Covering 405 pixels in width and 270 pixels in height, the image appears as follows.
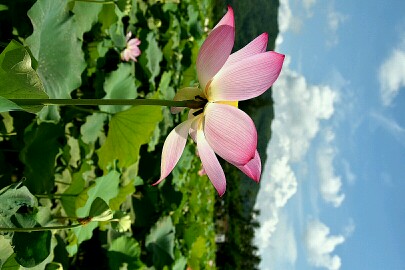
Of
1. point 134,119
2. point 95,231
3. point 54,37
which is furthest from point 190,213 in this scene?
point 54,37

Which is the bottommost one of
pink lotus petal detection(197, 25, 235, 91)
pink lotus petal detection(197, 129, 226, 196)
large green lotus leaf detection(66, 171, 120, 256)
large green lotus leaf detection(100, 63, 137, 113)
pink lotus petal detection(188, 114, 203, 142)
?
large green lotus leaf detection(66, 171, 120, 256)

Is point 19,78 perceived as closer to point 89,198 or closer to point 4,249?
point 4,249

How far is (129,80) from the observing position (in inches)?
76.0

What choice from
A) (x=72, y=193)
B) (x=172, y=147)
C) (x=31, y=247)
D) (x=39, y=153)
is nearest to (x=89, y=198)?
(x=72, y=193)

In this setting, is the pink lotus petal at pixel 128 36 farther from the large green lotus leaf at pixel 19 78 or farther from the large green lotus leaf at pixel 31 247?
the large green lotus leaf at pixel 19 78

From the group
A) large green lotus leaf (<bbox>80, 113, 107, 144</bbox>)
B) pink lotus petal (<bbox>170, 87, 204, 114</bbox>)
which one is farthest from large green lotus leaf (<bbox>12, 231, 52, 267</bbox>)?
large green lotus leaf (<bbox>80, 113, 107, 144</bbox>)

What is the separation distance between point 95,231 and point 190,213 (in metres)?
1.76

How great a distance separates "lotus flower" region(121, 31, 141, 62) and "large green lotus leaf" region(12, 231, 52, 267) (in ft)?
3.63

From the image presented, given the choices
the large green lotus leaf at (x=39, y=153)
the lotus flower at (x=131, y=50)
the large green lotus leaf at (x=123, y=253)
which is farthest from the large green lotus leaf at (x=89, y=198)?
the lotus flower at (x=131, y=50)

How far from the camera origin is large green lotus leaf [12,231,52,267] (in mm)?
966

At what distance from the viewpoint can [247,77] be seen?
0.60 m

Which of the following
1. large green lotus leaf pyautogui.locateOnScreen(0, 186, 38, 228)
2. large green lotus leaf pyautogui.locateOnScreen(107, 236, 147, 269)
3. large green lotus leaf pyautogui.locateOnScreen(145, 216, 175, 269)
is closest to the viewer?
large green lotus leaf pyautogui.locateOnScreen(0, 186, 38, 228)

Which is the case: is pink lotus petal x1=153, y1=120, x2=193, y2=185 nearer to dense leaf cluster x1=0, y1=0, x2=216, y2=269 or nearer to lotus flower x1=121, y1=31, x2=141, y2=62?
dense leaf cluster x1=0, y1=0, x2=216, y2=269

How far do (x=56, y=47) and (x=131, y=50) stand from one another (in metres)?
0.80
